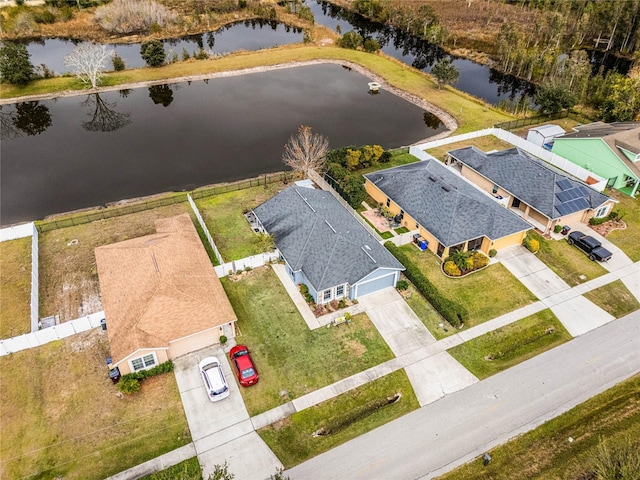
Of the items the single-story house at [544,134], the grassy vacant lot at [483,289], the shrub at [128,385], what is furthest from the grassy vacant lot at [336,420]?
the single-story house at [544,134]

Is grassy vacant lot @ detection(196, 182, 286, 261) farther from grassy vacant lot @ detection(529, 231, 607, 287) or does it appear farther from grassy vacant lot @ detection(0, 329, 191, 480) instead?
grassy vacant lot @ detection(529, 231, 607, 287)

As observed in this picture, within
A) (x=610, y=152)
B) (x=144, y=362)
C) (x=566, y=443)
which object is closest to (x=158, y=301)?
(x=144, y=362)

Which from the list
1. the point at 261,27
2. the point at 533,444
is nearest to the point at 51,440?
the point at 533,444

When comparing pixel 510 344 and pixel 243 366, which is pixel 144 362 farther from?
pixel 510 344

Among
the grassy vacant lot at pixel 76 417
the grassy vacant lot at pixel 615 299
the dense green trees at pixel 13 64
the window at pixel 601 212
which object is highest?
the dense green trees at pixel 13 64

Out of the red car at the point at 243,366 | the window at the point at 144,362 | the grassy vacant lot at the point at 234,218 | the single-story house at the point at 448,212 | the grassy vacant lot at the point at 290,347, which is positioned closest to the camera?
the red car at the point at 243,366

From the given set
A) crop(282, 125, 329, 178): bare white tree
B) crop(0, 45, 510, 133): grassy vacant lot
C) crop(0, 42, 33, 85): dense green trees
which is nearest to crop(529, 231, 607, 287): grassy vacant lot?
crop(282, 125, 329, 178): bare white tree

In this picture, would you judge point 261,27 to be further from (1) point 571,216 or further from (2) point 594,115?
(1) point 571,216

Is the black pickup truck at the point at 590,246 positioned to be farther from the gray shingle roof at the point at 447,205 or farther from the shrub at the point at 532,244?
the gray shingle roof at the point at 447,205
